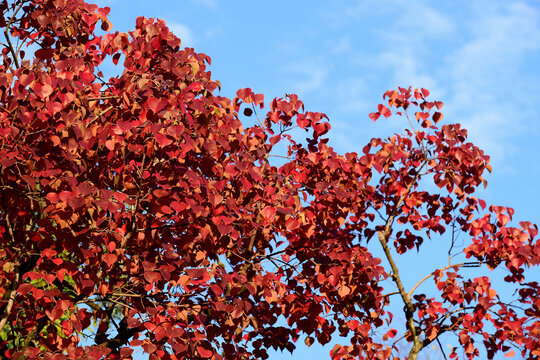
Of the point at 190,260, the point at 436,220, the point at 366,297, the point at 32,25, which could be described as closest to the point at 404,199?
the point at 436,220

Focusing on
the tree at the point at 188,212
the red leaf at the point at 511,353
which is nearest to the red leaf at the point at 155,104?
the tree at the point at 188,212

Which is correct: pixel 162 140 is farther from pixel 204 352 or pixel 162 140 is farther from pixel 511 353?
pixel 511 353

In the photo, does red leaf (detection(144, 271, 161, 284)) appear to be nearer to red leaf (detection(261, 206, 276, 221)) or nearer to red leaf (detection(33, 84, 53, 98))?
red leaf (detection(261, 206, 276, 221))

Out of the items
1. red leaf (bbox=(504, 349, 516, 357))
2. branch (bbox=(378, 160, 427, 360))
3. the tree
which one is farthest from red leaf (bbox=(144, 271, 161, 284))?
red leaf (bbox=(504, 349, 516, 357))

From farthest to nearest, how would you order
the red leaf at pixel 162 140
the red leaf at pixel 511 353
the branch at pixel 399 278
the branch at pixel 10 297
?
the branch at pixel 399 278 < the red leaf at pixel 511 353 < the branch at pixel 10 297 < the red leaf at pixel 162 140

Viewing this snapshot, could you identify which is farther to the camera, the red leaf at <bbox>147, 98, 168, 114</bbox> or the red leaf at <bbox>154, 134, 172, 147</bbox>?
the red leaf at <bbox>147, 98, 168, 114</bbox>

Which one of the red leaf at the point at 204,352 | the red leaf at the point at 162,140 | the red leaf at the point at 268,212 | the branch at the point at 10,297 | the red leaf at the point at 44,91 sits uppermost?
the red leaf at the point at 44,91

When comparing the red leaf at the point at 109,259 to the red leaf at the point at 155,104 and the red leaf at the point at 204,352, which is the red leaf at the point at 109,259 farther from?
the red leaf at the point at 155,104

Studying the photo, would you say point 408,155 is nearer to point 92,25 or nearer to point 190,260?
point 190,260

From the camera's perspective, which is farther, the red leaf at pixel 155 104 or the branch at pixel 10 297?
the branch at pixel 10 297

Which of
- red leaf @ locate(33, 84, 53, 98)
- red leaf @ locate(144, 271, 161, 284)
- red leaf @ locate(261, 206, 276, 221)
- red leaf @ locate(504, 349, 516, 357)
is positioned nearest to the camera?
red leaf @ locate(144, 271, 161, 284)

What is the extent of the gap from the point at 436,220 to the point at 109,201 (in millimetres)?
5601

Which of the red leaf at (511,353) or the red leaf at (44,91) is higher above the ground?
the red leaf at (44,91)

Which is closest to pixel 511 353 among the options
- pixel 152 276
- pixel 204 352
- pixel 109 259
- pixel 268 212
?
pixel 268 212
